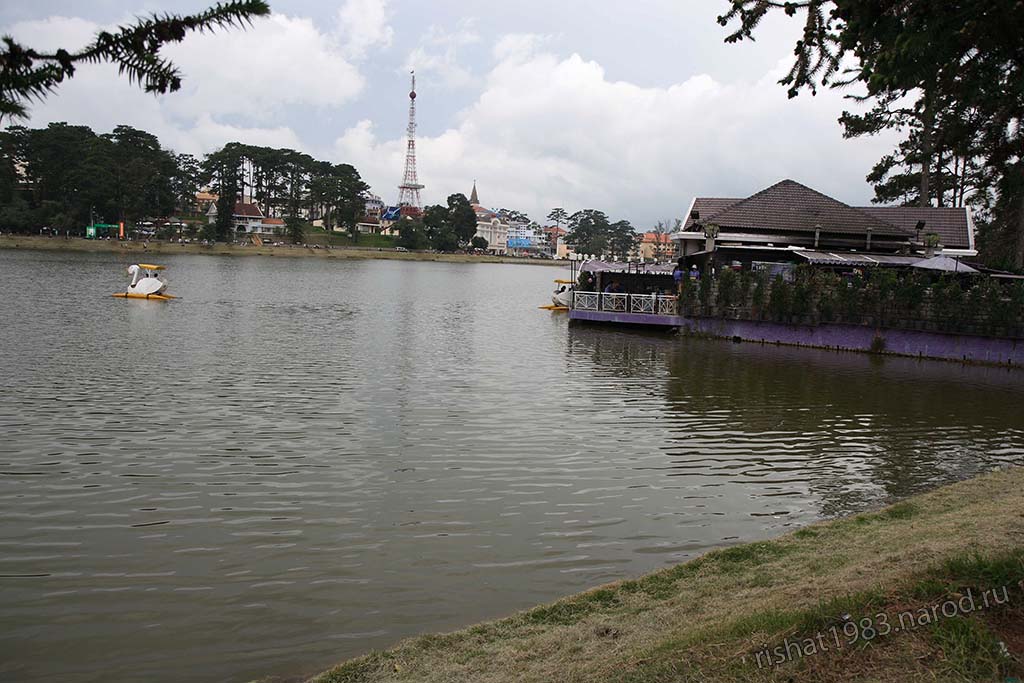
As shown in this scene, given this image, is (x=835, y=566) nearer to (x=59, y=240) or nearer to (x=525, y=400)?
(x=525, y=400)

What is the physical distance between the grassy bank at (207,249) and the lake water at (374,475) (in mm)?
77294

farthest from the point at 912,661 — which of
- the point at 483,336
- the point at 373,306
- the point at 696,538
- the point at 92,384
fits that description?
the point at 373,306

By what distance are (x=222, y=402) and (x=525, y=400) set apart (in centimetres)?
606

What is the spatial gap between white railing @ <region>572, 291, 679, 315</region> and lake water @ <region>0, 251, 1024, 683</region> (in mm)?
8606

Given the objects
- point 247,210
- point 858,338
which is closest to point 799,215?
point 858,338

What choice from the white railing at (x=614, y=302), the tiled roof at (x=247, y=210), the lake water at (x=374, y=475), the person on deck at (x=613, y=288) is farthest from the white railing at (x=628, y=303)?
the tiled roof at (x=247, y=210)

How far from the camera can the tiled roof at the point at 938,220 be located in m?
34.0

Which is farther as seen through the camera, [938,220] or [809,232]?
[938,220]

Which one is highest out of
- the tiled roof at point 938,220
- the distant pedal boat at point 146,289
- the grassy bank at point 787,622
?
the tiled roof at point 938,220

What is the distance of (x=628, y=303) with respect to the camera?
1307 inches

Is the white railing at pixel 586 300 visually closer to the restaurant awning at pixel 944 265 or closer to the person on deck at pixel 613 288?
the person on deck at pixel 613 288

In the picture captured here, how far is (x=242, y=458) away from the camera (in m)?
11.1

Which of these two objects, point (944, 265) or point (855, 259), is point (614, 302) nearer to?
point (855, 259)

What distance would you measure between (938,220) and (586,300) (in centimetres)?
1680
